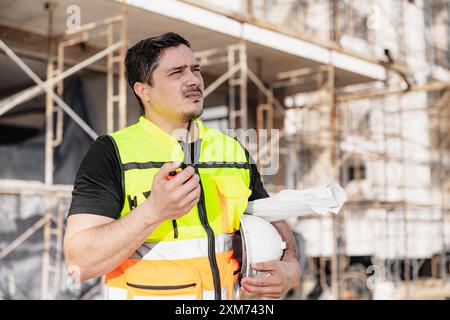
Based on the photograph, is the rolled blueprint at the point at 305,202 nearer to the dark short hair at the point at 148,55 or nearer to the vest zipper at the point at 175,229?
the vest zipper at the point at 175,229

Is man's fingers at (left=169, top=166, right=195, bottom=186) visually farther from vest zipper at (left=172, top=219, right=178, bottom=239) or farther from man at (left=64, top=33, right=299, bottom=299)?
vest zipper at (left=172, top=219, right=178, bottom=239)

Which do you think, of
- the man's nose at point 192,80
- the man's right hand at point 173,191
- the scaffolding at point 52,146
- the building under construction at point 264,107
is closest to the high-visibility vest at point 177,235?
the man's nose at point 192,80

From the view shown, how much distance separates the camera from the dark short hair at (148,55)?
195 centimetres

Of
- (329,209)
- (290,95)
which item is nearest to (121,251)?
(329,209)

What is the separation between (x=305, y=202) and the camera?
189cm

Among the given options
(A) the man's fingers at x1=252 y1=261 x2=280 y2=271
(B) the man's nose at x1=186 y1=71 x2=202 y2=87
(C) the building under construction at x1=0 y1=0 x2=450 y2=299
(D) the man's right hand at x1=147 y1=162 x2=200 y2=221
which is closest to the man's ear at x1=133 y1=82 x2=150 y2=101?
(B) the man's nose at x1=186 y1=71 x2=202 y2=87

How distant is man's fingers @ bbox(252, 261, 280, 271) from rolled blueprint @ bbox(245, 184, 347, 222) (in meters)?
0.16

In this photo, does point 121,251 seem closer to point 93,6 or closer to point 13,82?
point 93,6

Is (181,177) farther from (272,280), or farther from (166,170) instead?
(272,280)

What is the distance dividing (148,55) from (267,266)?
2.44 feet

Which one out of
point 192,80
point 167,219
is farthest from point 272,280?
point 192,80

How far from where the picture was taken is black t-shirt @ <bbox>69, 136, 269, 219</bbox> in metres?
1.76

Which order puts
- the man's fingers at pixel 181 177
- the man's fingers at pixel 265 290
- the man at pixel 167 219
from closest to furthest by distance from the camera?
the man's fingers at pixel 181 177 → the man at pixel 167 219 → the man's fingers at pixel 265 290

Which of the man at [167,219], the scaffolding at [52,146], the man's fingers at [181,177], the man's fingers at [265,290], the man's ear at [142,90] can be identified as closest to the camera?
the man's fingers at [181,177]
